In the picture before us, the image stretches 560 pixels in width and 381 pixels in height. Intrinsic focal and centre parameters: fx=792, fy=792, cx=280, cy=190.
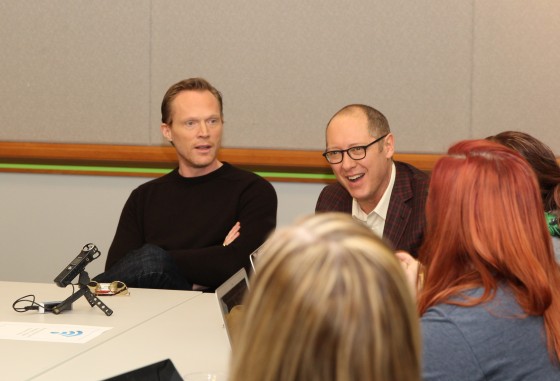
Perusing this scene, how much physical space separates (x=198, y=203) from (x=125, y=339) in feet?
4.88

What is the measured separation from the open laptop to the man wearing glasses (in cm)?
110

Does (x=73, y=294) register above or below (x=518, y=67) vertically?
below

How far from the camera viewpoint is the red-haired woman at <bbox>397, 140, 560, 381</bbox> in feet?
4.96

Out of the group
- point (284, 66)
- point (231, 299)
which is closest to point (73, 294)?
point (231, 299)

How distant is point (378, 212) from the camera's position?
322 centimetres

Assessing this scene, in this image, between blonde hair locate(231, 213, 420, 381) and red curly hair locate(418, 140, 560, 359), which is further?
red curly hair locate(418, 140, 560, 359)

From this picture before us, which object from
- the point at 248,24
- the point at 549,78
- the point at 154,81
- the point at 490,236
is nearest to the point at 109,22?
the point at 154,81

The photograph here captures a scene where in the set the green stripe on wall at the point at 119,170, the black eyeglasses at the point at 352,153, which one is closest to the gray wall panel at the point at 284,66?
the green stripe on wall at the point at 119,170

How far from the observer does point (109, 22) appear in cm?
441

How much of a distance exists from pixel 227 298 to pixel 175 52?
8.42 ft

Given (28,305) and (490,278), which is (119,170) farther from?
(490,278)

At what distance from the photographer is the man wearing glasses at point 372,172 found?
3125 mm

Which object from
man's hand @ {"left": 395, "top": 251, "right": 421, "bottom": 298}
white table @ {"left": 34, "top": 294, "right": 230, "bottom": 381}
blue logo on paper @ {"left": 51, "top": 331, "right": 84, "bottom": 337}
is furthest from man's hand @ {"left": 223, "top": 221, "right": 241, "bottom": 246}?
man's hand @ {"left": 395, "top": 251, "right": 421, "bottom": 298}

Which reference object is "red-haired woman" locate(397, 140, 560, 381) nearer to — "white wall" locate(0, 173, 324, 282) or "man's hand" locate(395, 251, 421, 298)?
"man's hand" locate(395, 251, 421, 298)
